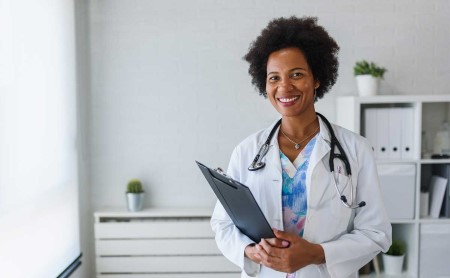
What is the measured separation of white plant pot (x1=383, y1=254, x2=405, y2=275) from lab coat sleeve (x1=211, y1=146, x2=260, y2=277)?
1.50 meters

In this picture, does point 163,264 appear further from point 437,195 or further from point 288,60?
point 288,60

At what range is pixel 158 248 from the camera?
2.75 meters

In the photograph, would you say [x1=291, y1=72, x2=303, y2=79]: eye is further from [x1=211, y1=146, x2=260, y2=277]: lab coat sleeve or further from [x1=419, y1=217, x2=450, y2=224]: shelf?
[x1=419, y1=217, x2=450, y2=224]: shelf

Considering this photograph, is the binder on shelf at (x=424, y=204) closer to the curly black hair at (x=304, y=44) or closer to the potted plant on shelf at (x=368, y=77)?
the potted plant on shelf at (x=368, y=77)

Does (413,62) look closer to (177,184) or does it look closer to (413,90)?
(413,90)

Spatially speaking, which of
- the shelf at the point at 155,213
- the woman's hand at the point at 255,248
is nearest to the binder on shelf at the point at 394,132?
the shelf at the point at 155,213

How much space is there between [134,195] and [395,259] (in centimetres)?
161

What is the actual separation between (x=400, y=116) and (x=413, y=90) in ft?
1.33

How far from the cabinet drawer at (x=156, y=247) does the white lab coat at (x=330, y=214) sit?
4.29ft

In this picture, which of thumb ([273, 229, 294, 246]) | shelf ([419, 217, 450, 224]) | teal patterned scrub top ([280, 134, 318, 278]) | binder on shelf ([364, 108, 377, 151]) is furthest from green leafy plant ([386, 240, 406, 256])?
thumb ([273, 229, 294, 246])

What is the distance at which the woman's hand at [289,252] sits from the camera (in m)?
1.29

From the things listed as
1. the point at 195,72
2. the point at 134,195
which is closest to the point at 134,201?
the point at 134,195

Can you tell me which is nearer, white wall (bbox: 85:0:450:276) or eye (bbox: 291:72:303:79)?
eye (bbox: 291:72:303:79)

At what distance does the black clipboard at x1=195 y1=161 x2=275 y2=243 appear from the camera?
1239mm
